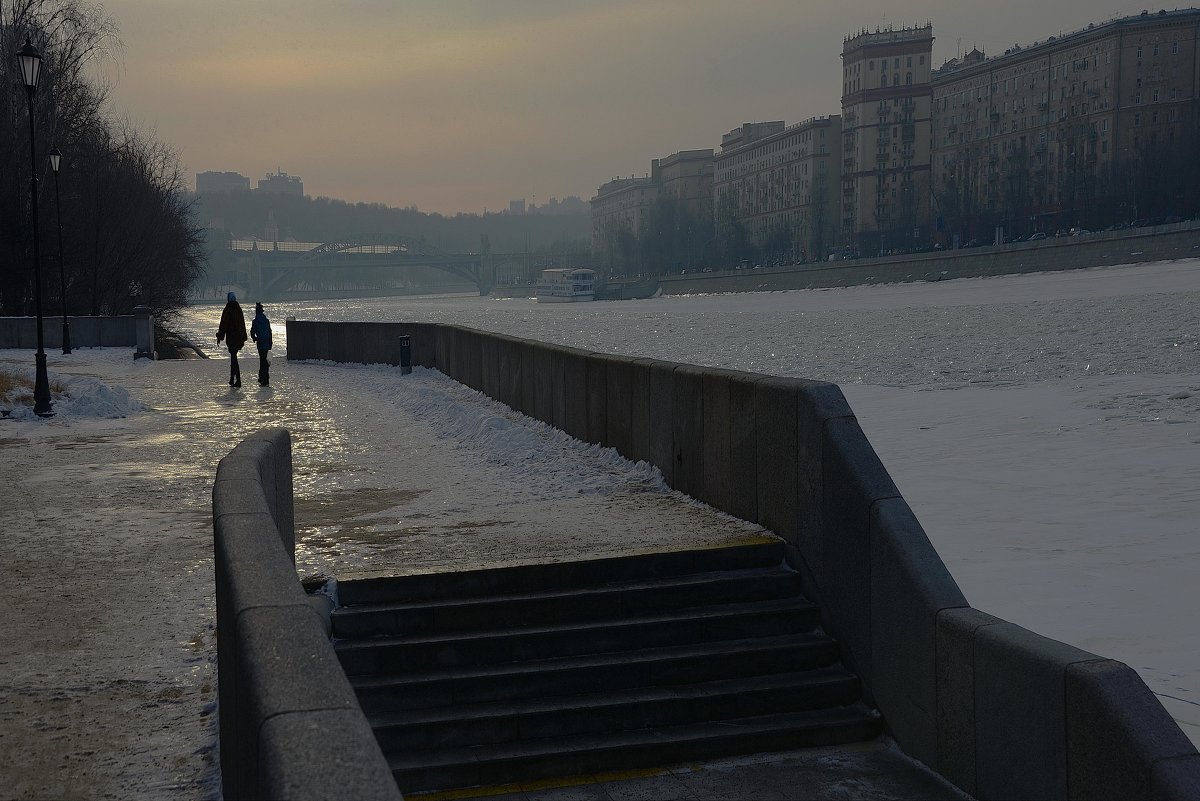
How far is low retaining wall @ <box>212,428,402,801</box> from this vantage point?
2990 mm

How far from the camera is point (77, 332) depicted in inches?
1566

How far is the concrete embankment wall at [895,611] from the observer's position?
5398 millimetres

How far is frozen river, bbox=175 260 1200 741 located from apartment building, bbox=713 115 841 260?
344 feet

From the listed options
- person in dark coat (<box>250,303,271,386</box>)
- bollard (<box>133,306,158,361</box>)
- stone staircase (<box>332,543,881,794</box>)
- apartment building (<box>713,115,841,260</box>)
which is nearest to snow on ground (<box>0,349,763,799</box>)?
stone staircase (<box>332,543,881,794</box>)

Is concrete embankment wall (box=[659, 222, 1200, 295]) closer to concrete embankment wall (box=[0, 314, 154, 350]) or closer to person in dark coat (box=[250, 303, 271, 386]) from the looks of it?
concrete embankment wall (box=[0, 314, 154, 350])

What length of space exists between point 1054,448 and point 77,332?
31.7m

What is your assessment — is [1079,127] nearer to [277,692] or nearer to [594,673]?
[594,673]

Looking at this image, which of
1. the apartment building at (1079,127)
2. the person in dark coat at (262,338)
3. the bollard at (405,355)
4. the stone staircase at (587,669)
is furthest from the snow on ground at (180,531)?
the apartment building at (1079,127)

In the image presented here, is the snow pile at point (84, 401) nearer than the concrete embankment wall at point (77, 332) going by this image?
Yes

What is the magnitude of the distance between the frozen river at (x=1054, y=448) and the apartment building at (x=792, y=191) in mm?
104758

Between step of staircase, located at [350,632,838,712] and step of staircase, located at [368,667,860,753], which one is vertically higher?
step of staircase, located at [350,632,838,712]

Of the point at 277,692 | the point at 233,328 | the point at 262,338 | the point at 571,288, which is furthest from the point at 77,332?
the point at 571,288

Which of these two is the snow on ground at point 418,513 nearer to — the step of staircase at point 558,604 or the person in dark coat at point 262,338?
the step of staircase at point 558,604

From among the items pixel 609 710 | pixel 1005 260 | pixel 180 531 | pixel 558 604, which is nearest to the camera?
pixel 609 710
